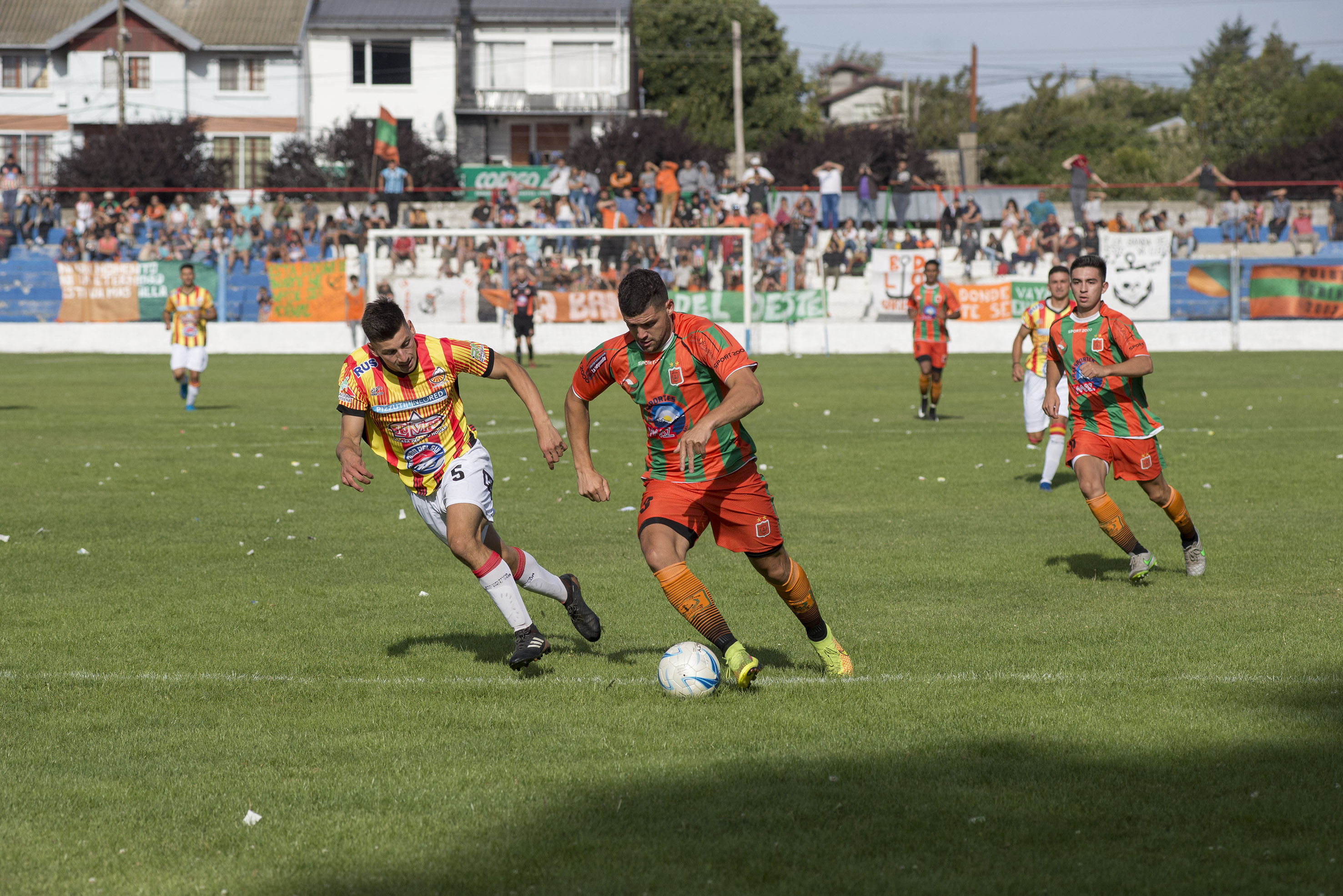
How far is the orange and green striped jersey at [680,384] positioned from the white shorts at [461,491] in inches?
32.7

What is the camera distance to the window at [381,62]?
65.8 meters

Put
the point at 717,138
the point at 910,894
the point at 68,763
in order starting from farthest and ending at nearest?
1. the point at 717,138
2. the point at 68,763
3. the point at 910,894

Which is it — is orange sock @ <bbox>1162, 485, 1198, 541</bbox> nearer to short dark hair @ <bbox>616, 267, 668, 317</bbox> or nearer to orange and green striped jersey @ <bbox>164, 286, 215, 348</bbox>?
short dark hair @ <bbox>616, 267, 668, 317</bbox>

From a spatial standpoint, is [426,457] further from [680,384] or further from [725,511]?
[725,511]

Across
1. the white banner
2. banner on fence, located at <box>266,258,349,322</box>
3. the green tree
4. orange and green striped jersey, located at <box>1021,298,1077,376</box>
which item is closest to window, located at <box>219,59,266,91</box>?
the green tree

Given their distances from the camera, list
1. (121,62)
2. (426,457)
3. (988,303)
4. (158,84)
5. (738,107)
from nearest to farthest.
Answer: (426,457), (988,303), (738,107), (121,62), (158,84)

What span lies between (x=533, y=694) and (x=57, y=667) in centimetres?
251

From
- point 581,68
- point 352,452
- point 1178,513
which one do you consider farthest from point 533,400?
point 581,68

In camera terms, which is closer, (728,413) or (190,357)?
(728,413)

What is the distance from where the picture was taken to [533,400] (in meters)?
6.92

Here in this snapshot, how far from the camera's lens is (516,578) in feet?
24.0

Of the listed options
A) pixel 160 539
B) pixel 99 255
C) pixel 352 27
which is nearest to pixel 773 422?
pixel 160 539

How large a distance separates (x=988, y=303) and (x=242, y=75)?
42.6 m

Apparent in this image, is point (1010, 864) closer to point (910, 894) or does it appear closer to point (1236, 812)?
point (910, 894)
